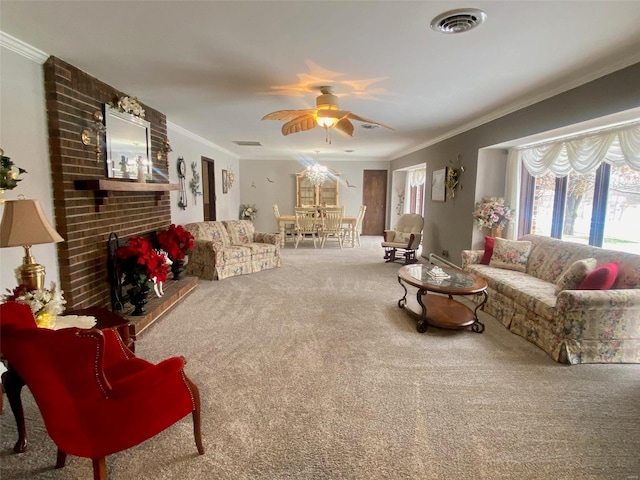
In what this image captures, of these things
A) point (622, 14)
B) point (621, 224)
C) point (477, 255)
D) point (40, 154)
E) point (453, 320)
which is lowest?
point (453, 320)

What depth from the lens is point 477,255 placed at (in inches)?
166

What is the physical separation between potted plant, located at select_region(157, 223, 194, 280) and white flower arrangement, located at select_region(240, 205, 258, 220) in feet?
16.2

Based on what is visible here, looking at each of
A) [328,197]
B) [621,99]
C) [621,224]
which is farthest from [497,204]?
[328,197]

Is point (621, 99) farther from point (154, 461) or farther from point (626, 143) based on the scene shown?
point (154, 461)

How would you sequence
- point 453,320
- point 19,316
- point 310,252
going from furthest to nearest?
point 310,252, point 453,320, point 19,316

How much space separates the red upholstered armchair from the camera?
1.23 m

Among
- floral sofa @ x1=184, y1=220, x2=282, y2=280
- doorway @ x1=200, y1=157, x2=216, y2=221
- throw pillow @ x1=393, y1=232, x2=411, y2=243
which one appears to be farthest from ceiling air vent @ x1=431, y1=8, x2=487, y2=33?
doorway @ x1=200, y1=157, x2=216, y2=221

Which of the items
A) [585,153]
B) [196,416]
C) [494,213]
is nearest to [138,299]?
[196,416]

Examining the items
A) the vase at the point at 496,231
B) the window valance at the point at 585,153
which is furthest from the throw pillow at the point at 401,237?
the window valance at the point at 585,153

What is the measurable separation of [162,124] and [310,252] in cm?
381

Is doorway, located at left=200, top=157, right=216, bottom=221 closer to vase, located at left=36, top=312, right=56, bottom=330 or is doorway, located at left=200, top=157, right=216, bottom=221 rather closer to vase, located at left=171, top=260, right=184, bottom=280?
vase, located at left=171, top=260, right=184, bottom=280

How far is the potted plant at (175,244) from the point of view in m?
4.00

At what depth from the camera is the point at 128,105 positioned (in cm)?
331

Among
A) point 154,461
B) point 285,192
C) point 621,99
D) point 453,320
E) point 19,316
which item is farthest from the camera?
point 285,192
